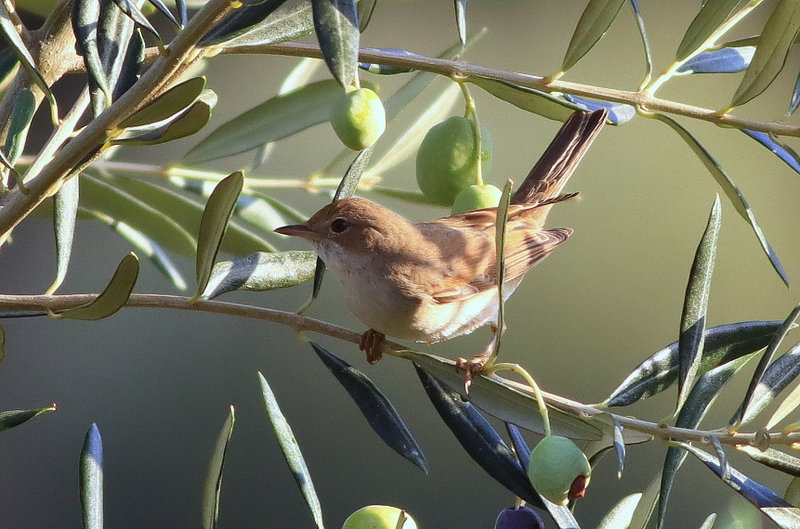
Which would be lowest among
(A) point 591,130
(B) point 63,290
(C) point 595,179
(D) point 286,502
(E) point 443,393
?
(D) point 286,502

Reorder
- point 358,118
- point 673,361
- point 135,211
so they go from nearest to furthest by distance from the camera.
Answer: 1. point 358,118
2. point 673,361
3. point 135,211

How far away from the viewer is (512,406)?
58.9 inches

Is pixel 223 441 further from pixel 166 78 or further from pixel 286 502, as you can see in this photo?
pixel 286 502

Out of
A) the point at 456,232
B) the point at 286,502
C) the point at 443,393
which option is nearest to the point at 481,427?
the point at 443,393

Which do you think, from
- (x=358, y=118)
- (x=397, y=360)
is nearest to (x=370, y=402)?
(x=358, y=118)

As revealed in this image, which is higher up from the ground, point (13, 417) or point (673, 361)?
point (673, 361)

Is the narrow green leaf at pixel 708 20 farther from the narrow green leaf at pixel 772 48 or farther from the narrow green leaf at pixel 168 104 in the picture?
the narrow green leaf at pixel 168 104

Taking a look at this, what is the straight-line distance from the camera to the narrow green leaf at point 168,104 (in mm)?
1095

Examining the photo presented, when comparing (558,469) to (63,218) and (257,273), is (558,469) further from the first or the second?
(63,218)

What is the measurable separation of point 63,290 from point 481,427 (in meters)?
3.46

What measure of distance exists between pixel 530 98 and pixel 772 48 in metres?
0.38

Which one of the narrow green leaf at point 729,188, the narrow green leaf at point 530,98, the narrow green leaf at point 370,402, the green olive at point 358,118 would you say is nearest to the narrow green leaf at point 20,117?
the green olive at point 358,118

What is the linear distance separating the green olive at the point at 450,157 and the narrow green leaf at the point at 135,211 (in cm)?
60

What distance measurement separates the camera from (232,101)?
4.55 metres
